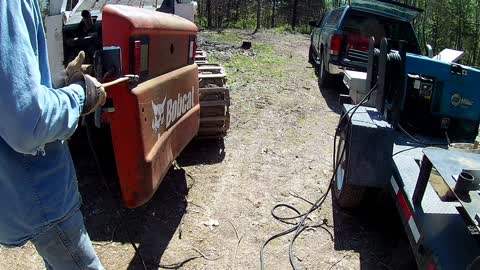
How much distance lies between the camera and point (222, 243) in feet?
11.6

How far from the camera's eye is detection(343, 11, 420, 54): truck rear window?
810cm

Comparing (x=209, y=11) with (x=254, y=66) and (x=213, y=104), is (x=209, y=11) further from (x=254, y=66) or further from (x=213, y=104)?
(x=213, y=104)

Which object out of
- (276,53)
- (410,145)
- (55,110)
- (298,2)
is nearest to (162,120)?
(55,110)

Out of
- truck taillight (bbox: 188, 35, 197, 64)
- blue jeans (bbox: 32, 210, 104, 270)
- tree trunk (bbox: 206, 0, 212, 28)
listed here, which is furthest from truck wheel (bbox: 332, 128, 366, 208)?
tree trunk (bbox: 206, 0, 212, 28)

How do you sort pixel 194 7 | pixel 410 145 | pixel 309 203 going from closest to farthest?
pixel 410 145
pixel 309 203
pixel 194 7

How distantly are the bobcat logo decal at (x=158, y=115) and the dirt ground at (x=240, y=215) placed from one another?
34.9 inches

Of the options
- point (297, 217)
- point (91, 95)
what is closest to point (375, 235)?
point (297, 217)

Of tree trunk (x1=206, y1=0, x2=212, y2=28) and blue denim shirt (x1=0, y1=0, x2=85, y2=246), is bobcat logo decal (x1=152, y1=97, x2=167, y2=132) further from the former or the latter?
tree trunk (x1=206, y1=0, x2=212, y2=28)

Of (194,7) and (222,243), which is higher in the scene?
(194,7)

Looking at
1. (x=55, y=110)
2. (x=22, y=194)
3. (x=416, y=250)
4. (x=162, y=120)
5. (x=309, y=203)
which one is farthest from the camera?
(x=309, y=203)

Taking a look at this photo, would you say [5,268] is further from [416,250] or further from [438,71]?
[438,71]

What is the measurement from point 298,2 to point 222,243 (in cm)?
2235

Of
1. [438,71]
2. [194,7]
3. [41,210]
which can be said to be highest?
[194,7]

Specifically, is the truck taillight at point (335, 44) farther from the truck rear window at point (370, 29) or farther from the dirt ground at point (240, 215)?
the dirt ground at point (240, 215)
